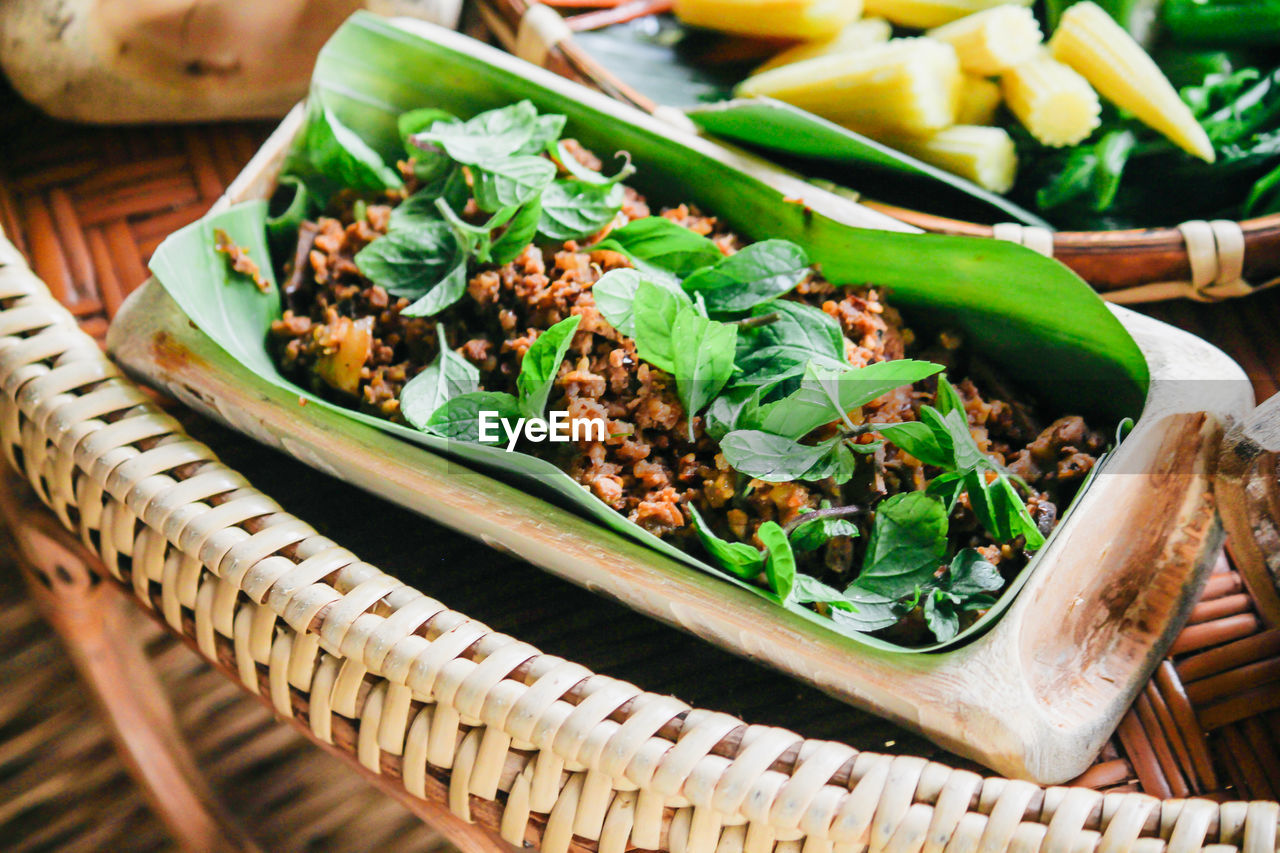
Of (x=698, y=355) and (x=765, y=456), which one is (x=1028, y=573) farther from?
(x=698, y=355)

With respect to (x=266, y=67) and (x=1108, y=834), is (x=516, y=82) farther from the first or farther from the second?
(x=1108, y=834)

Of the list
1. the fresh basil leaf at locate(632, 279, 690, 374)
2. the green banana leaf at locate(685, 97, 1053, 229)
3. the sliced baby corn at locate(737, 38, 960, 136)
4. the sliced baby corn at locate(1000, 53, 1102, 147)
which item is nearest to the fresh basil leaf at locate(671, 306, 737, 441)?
the fresh basil leaf at locate(632, 279, 690, 374)

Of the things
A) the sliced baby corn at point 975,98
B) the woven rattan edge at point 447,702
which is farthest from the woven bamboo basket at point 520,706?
the sliced baby corn at point 975,98

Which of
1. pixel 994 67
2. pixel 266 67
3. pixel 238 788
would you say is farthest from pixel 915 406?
pixel 238 788

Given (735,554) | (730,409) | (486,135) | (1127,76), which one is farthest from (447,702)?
(1127,76)

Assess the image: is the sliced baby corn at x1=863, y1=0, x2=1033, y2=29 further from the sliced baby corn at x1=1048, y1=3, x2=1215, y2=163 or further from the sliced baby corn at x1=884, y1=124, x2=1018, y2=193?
the sliced baby corn at x1=884, y1=124, x2=1018, y2=193

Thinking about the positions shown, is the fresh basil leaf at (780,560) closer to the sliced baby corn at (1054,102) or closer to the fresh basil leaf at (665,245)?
the fresh basil leaf at (665,245)
